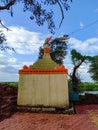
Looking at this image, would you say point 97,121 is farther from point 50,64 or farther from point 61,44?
point 61,44

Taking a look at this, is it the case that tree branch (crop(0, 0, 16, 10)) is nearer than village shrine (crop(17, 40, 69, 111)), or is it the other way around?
tree branch (crop(0, 0, 16, 10))

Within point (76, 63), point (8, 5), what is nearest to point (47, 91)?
point (76, 63)

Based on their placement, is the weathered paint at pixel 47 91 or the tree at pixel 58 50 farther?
the tree at pixel 58 50

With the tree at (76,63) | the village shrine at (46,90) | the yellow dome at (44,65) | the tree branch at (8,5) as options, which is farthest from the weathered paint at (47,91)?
the tree branch at (8,5)

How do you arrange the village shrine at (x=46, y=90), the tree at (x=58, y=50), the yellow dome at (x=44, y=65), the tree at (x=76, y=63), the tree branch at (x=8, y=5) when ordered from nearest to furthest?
the tree branch at (x=8, y=5) < the village shrine at (x=46, y=90) < the yellow dome at (x=44, y=65) < the tree at (x=76, y=63) < the tree at (x=58, y=50)

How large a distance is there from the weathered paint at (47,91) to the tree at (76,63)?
16.0 feet

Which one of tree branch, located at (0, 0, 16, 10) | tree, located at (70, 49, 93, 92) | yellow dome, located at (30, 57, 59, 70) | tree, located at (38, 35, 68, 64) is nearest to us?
tree branch, located at (0, 0, 16, 10)

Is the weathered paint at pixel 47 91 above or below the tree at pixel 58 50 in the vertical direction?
below

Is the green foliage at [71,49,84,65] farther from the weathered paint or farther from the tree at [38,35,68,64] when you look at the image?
the weathered paint

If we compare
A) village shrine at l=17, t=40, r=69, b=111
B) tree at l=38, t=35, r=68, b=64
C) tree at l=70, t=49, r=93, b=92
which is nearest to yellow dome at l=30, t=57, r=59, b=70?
village shrine at l=17, t=40, r=69, b=111

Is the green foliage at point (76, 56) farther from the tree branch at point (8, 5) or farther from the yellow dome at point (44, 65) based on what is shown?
the tree branch at point (8, 5)

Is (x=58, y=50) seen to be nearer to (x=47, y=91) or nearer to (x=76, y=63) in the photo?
(x=76, y=63)

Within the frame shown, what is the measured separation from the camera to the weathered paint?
15898mm

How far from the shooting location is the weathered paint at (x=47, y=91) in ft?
52.2
